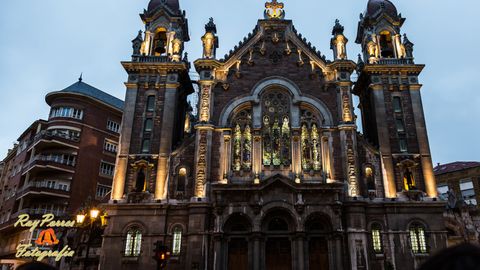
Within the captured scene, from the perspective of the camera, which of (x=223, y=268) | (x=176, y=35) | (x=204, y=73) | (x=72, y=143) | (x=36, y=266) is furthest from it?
(x=72, y=143)

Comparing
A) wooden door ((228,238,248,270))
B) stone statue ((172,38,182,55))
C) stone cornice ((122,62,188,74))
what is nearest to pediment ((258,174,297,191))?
wooden door ((228,238,248,270))

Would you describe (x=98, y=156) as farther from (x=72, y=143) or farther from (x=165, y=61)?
(x=165, y=61)

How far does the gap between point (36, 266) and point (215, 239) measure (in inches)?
996

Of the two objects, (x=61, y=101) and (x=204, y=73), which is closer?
(x=204, y=73)

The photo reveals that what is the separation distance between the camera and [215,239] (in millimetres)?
27203

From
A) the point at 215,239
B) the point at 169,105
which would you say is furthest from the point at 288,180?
the point at 169,105

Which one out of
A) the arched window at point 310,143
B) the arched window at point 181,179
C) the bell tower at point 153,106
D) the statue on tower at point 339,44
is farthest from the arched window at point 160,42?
the statue on tower at point 339,44

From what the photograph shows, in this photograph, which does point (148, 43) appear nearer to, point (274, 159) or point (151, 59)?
point (151, 59)

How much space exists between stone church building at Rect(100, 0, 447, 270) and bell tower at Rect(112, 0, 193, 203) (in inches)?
3.6

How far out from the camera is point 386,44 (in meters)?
36.7

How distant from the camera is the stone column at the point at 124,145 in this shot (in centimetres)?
3018

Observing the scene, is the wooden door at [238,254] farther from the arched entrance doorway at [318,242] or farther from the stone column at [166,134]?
the stone column at [166,134]

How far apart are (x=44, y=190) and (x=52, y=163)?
3.03 metres

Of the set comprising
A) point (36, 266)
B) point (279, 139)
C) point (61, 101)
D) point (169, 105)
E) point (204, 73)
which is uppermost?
point (61, 101)
